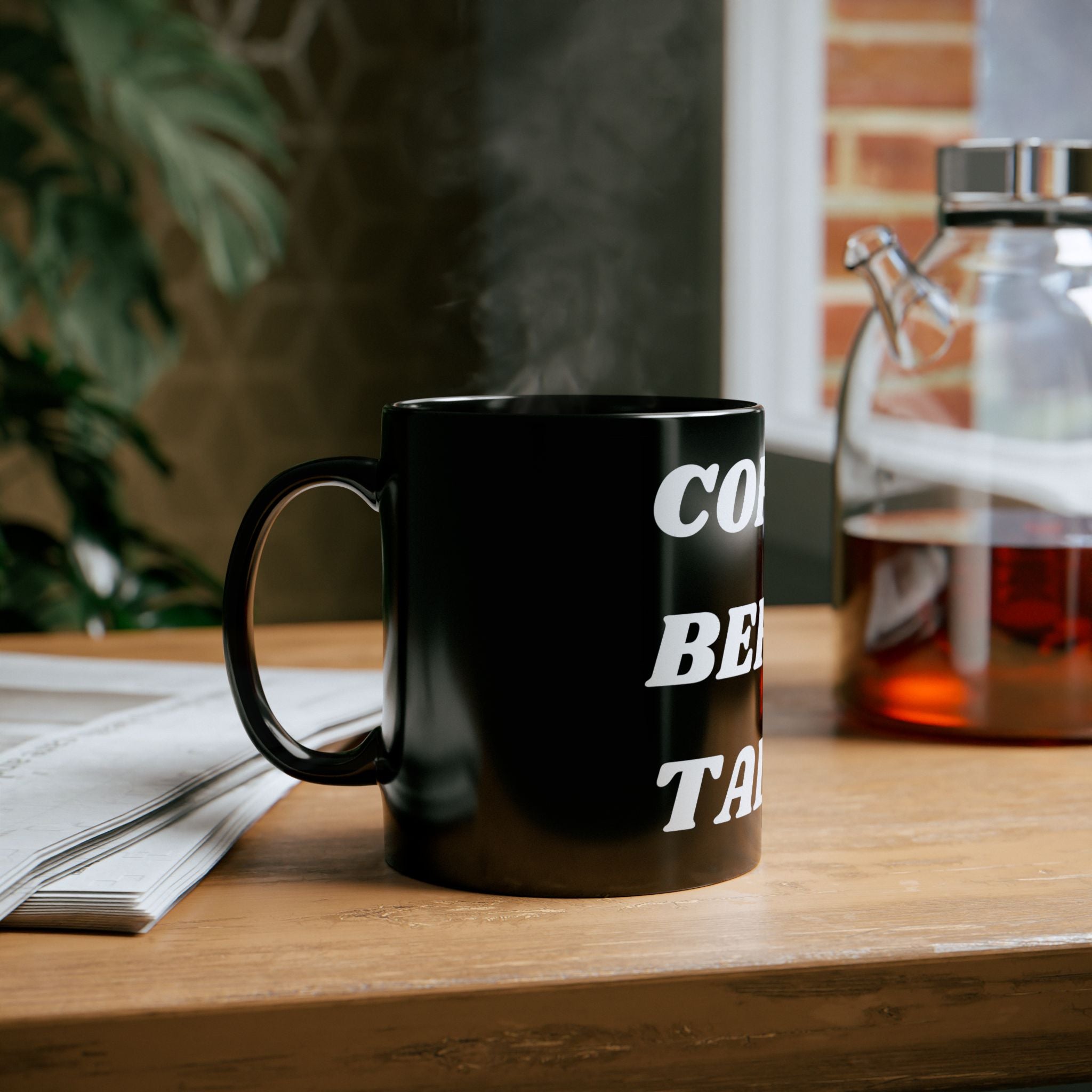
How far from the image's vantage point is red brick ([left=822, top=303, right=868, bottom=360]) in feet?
5.23

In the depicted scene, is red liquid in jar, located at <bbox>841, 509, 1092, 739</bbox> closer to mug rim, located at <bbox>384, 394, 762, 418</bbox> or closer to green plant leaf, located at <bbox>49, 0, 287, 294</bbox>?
mug rim, located at <bbox>384, 394, 762, 418</bbox>

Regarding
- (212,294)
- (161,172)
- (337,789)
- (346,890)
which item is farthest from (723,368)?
(212,294)

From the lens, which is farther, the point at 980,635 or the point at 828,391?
the point at 828,391

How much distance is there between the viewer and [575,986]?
34 cm

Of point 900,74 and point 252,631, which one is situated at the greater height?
point 900,74

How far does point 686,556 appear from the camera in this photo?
1.30ft

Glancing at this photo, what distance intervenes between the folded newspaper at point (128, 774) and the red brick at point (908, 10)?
1.17m

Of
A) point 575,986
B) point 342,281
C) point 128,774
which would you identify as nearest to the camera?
point 575,986

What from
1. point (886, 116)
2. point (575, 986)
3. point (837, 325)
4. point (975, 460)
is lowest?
point (575, 986)

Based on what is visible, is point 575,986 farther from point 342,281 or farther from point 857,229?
point 342,281

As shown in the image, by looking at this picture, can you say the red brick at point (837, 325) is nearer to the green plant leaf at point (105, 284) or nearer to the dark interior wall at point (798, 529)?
the dark interior wall at point (798, 529)

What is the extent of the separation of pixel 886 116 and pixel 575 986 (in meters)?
1.41

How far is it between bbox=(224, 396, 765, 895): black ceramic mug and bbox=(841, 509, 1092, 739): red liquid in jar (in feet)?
0.67

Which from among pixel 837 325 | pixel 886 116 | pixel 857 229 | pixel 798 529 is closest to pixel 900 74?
pixel 886 116
